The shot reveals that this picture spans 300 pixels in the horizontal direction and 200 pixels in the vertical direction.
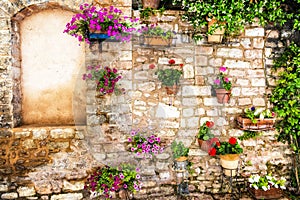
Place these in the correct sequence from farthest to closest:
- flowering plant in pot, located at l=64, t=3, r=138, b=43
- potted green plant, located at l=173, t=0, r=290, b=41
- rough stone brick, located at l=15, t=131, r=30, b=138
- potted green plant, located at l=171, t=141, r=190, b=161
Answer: potted green plant, located at l=171, t=141, r=190, b=161 → potted green plant, located at l=173, t=0, r=290, b=41 → rough stone brick, located at l=15, t=131, r=30, b=138 → flowering plant in pot, located at l=64, t=3, r=138, b=43

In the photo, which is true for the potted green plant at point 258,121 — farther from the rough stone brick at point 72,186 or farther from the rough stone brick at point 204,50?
the rough stone brick at point 72,186

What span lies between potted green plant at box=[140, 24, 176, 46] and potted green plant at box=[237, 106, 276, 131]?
1594 mm

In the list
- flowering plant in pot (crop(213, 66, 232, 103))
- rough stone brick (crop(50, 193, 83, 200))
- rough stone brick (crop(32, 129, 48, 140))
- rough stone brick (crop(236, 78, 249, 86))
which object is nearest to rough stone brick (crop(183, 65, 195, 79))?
flowering plant in pot (crop(213, 66, 232, 103))

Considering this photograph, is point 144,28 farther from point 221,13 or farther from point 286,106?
point 286,106

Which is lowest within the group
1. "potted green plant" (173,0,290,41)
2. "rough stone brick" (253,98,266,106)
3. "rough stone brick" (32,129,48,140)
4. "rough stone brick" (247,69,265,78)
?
"rough stone brick" (32,129,48,140)

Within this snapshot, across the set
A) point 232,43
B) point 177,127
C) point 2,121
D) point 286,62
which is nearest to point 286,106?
point 286,62

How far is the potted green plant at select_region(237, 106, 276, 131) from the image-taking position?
324cm

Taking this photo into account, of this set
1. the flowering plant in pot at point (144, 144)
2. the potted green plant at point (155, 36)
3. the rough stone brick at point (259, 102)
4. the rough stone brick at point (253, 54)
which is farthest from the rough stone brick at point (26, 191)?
the rough stone brick at point (253, 54)

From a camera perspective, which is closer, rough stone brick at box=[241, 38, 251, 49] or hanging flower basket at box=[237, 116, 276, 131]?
hanging flower basket at box=[237, 116, 276, 131]

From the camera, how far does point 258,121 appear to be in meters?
3.25

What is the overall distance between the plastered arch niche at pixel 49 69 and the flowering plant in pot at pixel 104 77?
0.34m

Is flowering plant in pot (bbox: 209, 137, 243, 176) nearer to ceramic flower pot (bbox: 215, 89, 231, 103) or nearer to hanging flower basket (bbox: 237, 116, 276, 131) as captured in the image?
hanging flower basket (bbox: 237, 116, 276, 131)

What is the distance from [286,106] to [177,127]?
1676 mm

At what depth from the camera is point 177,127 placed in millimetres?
3320
